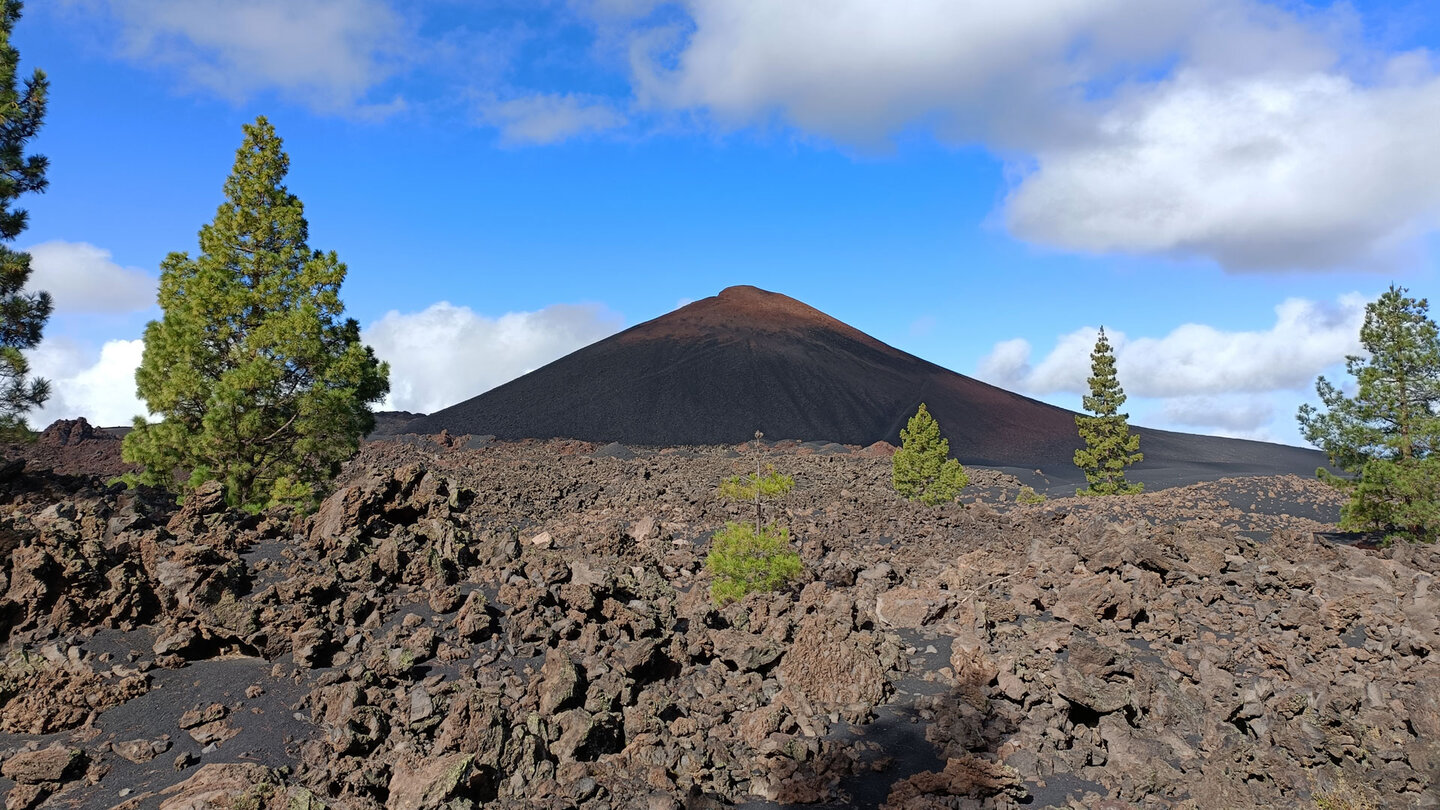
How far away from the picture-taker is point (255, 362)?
59.3ft

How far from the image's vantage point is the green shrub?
614 inches

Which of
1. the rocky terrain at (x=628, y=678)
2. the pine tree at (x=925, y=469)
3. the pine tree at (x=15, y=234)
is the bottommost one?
the rocky terrain at (x=628, y=678)

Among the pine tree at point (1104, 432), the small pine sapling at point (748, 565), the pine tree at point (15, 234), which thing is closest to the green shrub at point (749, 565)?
the small pine sapling at point (748, 565)

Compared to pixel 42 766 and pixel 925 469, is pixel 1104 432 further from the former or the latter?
pixel 42 766

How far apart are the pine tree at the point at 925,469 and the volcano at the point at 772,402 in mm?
30840

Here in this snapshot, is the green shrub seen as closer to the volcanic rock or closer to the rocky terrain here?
the rocky terrain

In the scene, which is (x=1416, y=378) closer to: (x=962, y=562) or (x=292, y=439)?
(x=962, y=562)

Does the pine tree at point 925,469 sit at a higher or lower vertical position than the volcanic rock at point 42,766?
higher

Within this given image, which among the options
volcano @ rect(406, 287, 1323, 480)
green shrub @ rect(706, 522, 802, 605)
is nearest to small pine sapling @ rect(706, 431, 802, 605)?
green shrub @ rect(706, 522, 802, 605)

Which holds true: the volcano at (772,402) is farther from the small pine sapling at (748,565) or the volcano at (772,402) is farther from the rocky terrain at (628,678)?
the rocky terrain at (628,678)

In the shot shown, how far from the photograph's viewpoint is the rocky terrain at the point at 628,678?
8.09 m

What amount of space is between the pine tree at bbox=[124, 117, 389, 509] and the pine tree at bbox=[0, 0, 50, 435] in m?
2.94

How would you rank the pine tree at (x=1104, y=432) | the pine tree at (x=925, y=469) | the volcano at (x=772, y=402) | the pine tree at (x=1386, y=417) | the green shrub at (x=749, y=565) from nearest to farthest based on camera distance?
the green shrub at (x=749, y=565)
the pine tree at (x=1386, y=417)
the pine tree at (x=925, y=469)
the pine tree at (x=1104, y=432)
the volcano at (x=772, y=402)

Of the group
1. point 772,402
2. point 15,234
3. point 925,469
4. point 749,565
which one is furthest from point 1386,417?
point 772,402
